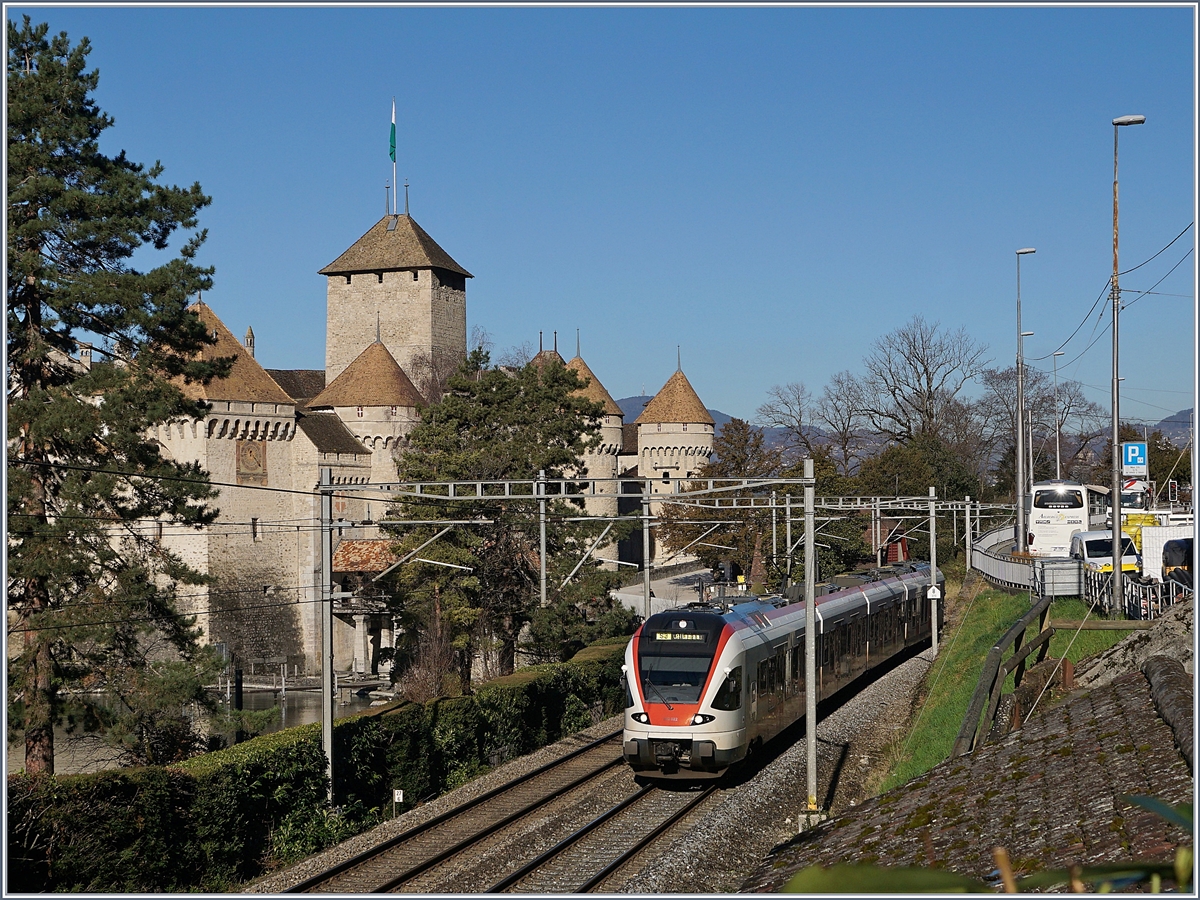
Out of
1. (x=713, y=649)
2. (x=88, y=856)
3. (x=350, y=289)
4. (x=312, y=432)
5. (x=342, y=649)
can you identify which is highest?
(x=350, y=289)

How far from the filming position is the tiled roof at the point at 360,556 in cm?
6053

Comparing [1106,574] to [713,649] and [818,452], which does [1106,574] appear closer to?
[713,649]

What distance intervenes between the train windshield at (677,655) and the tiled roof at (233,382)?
145 ft

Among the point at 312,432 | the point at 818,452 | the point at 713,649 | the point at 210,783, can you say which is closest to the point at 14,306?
the point at 210,783

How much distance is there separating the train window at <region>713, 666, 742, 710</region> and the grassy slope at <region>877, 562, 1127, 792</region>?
2574 mm

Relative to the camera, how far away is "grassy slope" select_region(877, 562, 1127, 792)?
16047 mm

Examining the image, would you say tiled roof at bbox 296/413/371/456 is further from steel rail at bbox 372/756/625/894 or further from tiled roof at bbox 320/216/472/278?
steel rail at bbox 372/756/625/894

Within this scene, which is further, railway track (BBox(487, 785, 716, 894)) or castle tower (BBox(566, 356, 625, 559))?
castle tower (BBox(566, 356, 625, 559))

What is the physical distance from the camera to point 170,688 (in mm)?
26500

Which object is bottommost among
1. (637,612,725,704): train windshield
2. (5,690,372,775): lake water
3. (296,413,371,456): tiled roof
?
(5,690,372,775): lake water

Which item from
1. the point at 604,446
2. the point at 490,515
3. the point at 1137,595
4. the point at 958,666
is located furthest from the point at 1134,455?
the point at 604,446

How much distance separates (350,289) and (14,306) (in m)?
67.6

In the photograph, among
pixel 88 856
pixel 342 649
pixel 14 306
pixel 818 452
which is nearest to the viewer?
pixel 88 856

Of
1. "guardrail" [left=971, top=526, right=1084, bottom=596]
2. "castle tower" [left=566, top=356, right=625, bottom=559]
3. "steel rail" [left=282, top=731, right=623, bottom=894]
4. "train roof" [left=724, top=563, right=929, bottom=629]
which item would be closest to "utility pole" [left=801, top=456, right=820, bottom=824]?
"train roof" [left=724, top=563, right=929, bottom=629]
